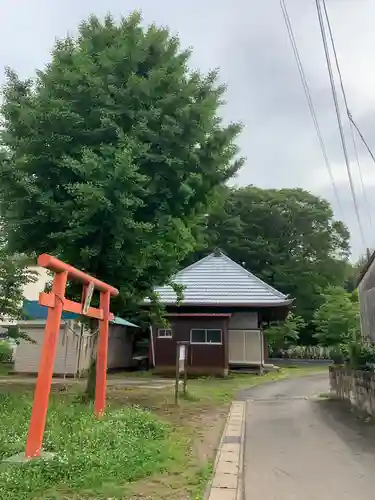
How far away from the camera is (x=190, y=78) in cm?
1095

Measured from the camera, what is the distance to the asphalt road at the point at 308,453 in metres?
4.79

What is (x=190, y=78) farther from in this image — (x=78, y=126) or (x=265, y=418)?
(x=265, y=418)

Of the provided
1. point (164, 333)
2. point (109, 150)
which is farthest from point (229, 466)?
point (164, 333)

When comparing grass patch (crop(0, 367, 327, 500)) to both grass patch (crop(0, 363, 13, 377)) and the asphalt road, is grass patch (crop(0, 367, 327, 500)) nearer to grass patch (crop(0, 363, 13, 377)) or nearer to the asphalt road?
the asphalt road

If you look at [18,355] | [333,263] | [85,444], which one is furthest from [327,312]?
[85,444]

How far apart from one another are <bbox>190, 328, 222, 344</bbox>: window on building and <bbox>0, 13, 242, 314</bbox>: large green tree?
9912 millimetres

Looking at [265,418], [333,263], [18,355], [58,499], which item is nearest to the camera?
[58,499]

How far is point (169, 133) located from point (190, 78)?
2131 millimetres

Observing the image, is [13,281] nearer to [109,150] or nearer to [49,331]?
[109,150]

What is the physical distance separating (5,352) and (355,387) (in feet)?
59.2

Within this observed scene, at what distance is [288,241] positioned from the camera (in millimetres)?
39562

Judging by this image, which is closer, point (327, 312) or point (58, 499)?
point (58, 499)

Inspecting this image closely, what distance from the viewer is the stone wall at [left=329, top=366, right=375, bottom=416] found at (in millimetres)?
9016

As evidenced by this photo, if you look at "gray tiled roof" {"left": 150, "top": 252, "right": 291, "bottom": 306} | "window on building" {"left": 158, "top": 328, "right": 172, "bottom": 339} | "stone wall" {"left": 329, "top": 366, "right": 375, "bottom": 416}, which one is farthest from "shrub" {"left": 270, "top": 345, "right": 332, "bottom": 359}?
"stone wall" {"left": 329, "top": 366, "right": 375, "bottom": 416}
